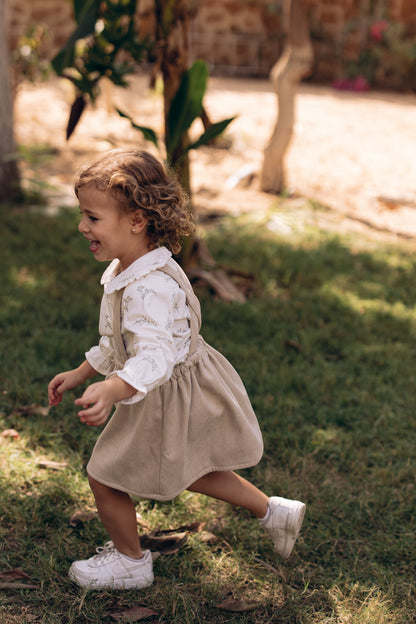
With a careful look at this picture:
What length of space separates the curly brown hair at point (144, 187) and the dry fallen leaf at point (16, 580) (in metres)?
1.14

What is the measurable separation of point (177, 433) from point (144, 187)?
28.3 inches

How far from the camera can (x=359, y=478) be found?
9.30 feet

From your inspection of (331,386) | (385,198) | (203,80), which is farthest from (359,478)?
(385,198)

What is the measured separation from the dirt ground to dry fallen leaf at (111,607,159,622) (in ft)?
14.6

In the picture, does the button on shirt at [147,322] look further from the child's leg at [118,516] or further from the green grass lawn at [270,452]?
the green grass lawn at [270,452]

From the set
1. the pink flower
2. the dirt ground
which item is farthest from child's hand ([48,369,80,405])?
the pink flower

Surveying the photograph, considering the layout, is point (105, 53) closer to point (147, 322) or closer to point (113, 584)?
point (147, 322)

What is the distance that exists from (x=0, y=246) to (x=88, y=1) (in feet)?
6.42

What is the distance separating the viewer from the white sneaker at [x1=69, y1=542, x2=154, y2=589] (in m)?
2.17

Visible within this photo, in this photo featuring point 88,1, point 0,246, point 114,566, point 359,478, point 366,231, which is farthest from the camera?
point 366,231

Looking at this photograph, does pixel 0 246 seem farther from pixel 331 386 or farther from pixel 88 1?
pixel 331 386

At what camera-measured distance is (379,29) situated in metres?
12.9

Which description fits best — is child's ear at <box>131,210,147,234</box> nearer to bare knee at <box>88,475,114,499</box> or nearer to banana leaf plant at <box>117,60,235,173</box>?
bare knee at <box>88,475,114,499</box>

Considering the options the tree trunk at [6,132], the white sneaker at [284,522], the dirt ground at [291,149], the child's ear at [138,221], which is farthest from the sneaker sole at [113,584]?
the tree trunk at [6,132]
